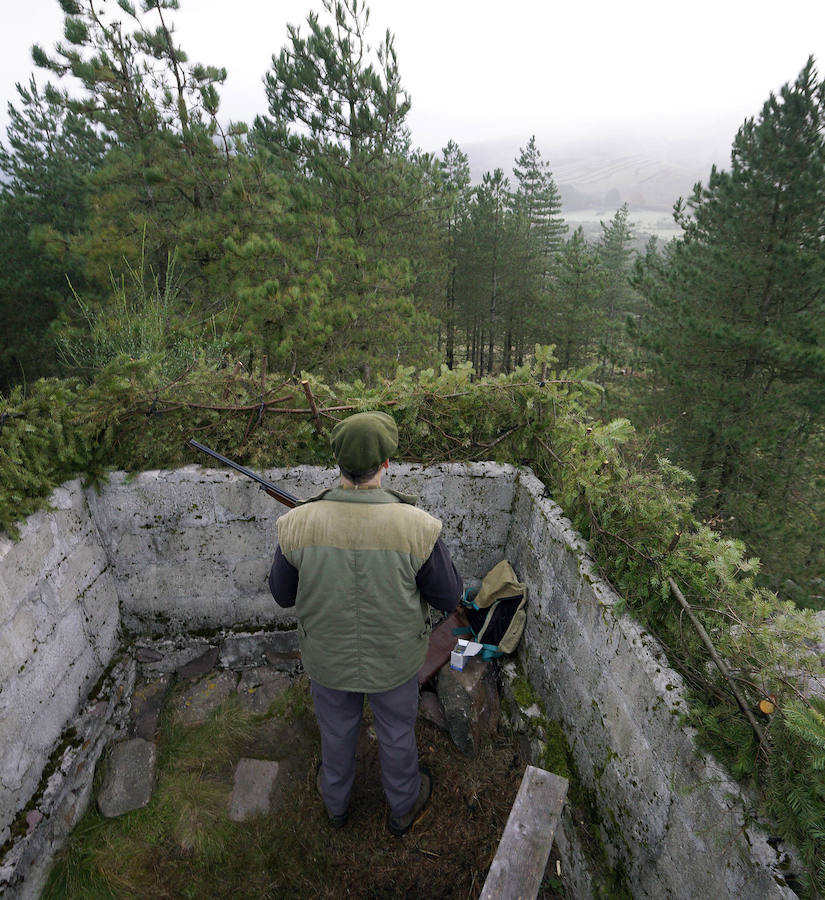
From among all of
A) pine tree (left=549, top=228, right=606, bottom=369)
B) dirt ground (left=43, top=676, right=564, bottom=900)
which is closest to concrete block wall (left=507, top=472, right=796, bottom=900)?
dirt ground (left=43, top=676, right=564, bottom=900)

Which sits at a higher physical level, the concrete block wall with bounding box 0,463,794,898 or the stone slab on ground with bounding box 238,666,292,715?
the concrete block wall with bounding box 0,463,794,898

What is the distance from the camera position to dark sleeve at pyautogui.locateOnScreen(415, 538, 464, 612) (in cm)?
215

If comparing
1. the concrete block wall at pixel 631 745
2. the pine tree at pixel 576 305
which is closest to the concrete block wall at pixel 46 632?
the concrete block wall at pixel 631 745

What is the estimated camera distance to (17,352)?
1226cm

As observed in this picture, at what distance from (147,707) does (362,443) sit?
2.74m

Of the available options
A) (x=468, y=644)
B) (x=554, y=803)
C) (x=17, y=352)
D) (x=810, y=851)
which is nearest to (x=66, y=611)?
(x=468, y=644)

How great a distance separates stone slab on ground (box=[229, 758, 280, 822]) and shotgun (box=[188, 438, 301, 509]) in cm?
166

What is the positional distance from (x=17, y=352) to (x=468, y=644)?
14.8 m

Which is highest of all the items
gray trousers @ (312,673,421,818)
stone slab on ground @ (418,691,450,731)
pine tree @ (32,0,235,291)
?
pine tree @ (32,0,235,291)

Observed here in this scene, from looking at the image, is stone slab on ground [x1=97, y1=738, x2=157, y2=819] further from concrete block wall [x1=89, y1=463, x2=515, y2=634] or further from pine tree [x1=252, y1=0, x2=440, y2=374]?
pine tree [x1=252, y1=0, x2=440, y2=374]

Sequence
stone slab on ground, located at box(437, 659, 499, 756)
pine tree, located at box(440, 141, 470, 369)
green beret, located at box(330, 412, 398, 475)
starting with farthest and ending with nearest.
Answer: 1. pine tree, located at box(440, 141, 470, 369)
2. stone slab on ground, located at box(437, 659, 499, 756)
3. green beret, located at box(330, 412, 398, 475)

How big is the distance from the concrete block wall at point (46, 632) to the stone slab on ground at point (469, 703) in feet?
7.59

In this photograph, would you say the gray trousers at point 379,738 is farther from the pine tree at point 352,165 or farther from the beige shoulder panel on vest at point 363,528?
the pine tree at point 352,165

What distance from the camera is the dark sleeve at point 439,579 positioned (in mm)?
2154
